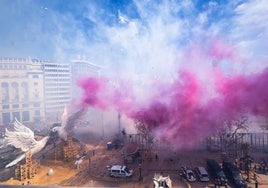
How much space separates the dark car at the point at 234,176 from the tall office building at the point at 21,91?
2534 cm

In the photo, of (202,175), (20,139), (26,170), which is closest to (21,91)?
(20,139)

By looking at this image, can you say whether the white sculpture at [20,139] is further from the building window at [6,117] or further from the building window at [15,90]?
the building window at [15,90]

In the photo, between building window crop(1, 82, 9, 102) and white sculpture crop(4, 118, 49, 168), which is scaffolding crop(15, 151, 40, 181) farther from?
building window crop(1, 82, 9, 102)

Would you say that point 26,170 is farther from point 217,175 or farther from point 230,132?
point 230,132

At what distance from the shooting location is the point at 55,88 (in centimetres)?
3325

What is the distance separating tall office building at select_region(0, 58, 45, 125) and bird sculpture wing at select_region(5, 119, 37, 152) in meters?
16.2

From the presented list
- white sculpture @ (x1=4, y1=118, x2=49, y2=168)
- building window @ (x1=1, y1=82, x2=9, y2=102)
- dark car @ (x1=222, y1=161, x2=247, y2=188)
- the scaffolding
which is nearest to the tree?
dark car @ (x1=222, y1=161, x2=247, y2=188)

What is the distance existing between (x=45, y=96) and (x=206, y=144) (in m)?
24.5

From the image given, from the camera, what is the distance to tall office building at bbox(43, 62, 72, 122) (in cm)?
2998

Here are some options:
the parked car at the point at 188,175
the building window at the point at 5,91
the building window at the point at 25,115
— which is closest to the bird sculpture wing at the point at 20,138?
the parked car at the point at 188,175

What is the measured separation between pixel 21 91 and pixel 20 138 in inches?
775

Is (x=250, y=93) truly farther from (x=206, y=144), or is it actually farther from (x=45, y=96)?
(x=45, y=96)

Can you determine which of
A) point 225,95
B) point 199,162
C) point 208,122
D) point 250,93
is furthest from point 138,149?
point 250,93

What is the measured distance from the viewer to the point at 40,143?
478 inches
